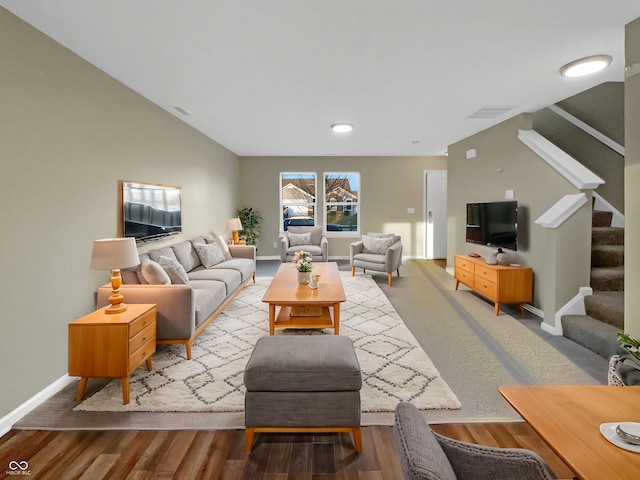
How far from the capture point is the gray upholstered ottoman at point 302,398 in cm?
188

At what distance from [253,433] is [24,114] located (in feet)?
8.46

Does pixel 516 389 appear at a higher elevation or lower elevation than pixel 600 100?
lower

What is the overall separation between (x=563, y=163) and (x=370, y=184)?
4838 millimetres

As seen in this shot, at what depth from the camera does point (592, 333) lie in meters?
3.21

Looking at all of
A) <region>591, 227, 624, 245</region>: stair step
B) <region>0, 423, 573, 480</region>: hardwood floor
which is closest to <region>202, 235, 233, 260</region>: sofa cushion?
<region>0, 423, 573, 480</region>: hardwood floor

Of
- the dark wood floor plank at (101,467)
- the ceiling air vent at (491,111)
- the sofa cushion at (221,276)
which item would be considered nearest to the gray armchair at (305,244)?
the sofa cushion at (221,276)

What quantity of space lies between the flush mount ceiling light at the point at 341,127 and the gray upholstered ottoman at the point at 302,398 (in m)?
4.04

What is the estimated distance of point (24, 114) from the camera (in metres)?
2.32

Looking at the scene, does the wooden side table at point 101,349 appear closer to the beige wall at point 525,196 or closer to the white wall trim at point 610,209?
the beige wall at point 525,196

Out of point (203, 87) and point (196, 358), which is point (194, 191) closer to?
point (203, 87)

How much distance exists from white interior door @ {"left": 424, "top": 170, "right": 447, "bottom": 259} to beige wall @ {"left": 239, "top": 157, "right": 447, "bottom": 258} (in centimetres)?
17

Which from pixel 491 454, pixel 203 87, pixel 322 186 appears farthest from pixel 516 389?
pixel 322 186

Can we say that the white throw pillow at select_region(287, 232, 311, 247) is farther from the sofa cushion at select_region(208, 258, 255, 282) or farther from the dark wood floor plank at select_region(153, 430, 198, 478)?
the dark wood floor plank at select_region(153, 430, 198, 478)

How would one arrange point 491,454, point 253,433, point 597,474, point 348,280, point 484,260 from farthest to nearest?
point 348,280
point 484,260
point 253,433
point 491,454
point 597,474
